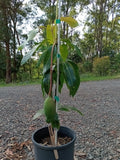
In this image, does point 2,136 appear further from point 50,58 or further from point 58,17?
point 58,17

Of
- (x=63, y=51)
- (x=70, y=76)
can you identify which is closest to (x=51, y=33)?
(x=63, y=51)

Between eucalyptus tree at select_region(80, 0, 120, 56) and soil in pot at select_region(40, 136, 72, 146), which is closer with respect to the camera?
soil in pot at select_region(40, 136, 72, 146)

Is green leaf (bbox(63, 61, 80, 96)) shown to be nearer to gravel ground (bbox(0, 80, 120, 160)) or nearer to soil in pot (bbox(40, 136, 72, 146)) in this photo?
soil in pot (bbox(40, 136, 72, 146))

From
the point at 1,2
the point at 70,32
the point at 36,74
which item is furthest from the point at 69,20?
the point at 70,32

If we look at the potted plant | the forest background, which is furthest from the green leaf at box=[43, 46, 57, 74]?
the forest background

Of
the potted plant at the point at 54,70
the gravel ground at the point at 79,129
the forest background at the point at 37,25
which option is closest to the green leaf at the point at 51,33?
the potted plant at the point at 54,70

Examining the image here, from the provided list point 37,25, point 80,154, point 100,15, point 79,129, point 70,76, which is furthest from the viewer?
point 100,15

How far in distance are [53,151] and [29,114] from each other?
4.73ft

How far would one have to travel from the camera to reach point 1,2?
6.06m

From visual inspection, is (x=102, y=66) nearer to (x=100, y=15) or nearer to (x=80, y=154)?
(x=100, y=15)

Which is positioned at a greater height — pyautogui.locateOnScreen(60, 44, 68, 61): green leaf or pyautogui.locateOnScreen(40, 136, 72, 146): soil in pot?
pyautogui.locateOnScreen(60, 44, 68, 61): green leaf

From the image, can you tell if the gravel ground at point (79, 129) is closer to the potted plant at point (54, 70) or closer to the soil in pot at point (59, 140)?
the soil in pot at point (59, 140)

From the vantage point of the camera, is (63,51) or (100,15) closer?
(63,51)

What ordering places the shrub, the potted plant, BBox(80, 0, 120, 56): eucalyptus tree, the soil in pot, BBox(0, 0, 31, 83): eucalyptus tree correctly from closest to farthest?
the potted plant, the soil in pot, BBox(0, 0, 31, 83): eucalyptus tree, the shrub, BBox(80, 0, 120, 56): eucalyptus tree
